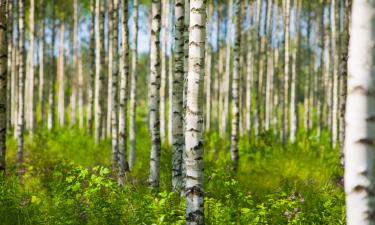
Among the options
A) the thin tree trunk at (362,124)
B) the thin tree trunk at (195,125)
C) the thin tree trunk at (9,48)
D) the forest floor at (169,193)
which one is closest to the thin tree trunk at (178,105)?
the forest floor at (169,193)

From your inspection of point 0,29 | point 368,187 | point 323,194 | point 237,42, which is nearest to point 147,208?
point 323,194

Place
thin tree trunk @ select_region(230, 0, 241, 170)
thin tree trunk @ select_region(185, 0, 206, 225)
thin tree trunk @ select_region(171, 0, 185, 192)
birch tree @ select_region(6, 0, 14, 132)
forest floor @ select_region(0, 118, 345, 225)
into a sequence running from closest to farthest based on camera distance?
thin tree trunk @ select_region(185, 0, 206, 225), forest floor @ select_region(0, 118, 345, 225), thin tree trunk @ select_region(171, 0, 185, 192), thin tree trunk @ select_region(230, 0, 241, 170), birch tree @ select_region(6, 0, 14, 132)

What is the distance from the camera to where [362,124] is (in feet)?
8.55

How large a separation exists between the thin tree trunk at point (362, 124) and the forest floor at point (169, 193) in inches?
101

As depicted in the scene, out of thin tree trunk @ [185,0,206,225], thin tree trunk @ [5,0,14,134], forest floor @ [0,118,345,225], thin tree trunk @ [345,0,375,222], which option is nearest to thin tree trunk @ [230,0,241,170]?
forest floor @ [0,118,345,225]

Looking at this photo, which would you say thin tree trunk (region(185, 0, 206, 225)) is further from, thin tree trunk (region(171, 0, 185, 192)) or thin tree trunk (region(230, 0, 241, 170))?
thin tree trunk (region(230, 0, 241, 170))

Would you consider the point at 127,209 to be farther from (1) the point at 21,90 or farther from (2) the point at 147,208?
(1) the point at 21,90

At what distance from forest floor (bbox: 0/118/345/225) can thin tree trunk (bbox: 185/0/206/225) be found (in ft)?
1.00

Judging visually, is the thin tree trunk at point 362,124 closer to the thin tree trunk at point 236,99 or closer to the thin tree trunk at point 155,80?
the thin tree trunk at point 155,80

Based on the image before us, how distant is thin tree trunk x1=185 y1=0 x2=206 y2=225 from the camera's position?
4.78 meters

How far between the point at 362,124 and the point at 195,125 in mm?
2373

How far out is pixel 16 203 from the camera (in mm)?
5969

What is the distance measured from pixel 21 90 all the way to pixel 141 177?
4038 mm

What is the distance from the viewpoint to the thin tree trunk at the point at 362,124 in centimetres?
260
